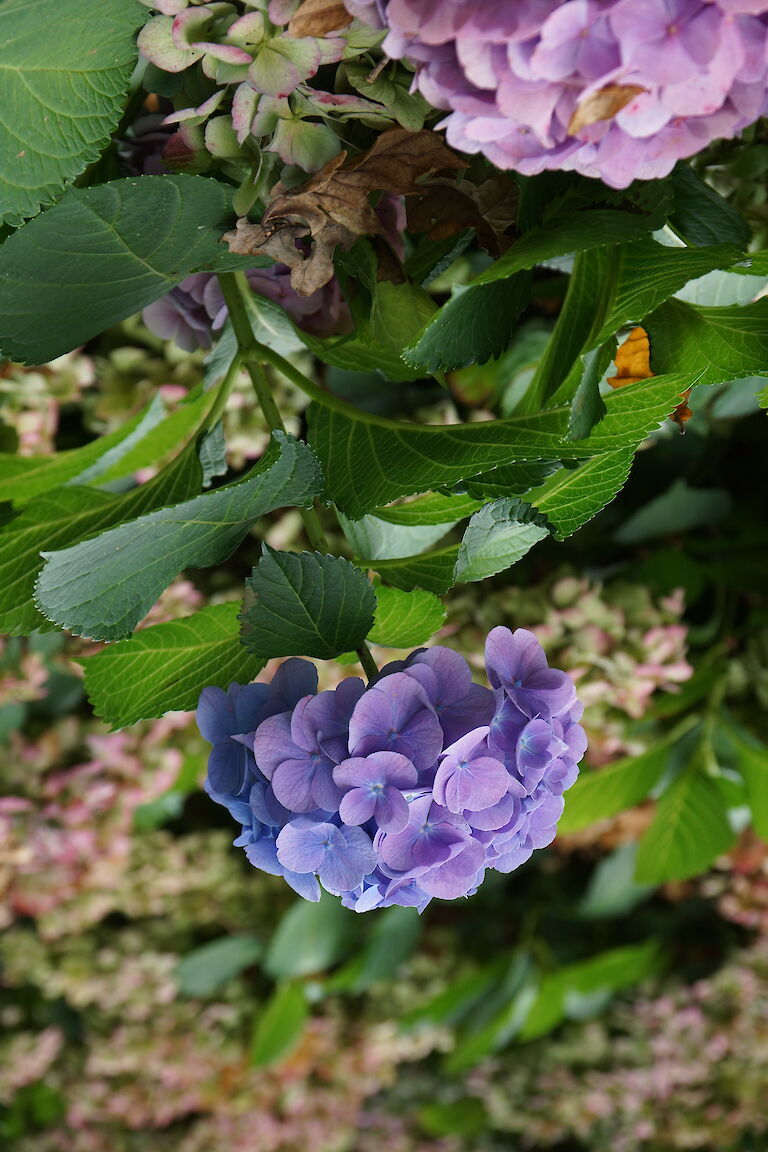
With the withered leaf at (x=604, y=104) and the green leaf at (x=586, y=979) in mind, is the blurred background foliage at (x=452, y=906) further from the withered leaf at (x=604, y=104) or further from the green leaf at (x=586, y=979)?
the withered leaf at (x=604, y=104)

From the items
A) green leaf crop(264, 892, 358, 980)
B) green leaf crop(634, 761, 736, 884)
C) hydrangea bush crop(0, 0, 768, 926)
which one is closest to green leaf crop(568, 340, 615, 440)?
hydrangea bush crop(0, 0, 768, 926)

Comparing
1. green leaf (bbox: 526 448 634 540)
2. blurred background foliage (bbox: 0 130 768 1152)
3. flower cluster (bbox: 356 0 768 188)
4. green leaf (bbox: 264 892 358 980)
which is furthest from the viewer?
green leaf (bbox: 264 892 358 980)

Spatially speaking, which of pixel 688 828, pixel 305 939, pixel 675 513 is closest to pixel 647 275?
pixel 675 513

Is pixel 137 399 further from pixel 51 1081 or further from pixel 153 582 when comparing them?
pixel 51 1081

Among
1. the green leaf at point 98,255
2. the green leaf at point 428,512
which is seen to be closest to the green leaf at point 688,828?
the green leaf at point 428,512

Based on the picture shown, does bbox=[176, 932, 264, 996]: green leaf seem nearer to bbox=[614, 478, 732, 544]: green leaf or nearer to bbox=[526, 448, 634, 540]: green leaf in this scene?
bbox=[614, 478, 732, 544]: green leaf

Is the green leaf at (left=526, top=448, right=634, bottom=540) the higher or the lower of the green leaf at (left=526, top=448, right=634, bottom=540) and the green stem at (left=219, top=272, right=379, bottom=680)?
the lower

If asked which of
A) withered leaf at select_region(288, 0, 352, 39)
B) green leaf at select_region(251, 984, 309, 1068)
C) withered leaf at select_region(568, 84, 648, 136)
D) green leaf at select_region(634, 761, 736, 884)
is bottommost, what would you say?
green leaf at select_region(251, 984, 309, 1068)

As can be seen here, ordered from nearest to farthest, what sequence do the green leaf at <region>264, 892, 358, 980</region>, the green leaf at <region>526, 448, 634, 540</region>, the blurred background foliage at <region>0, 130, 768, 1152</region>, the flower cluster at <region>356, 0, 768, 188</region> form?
the flower cluster at <region>356, 0, 768, 188</region> → the green leaf at <region>526, 448, 634, 540</region> → the blurred background foliage at <region>0, 130, 768, 1152</region> → the green leaf at <region>264, 892, 358, 980</region>

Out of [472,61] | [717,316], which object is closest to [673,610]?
[717,316]
